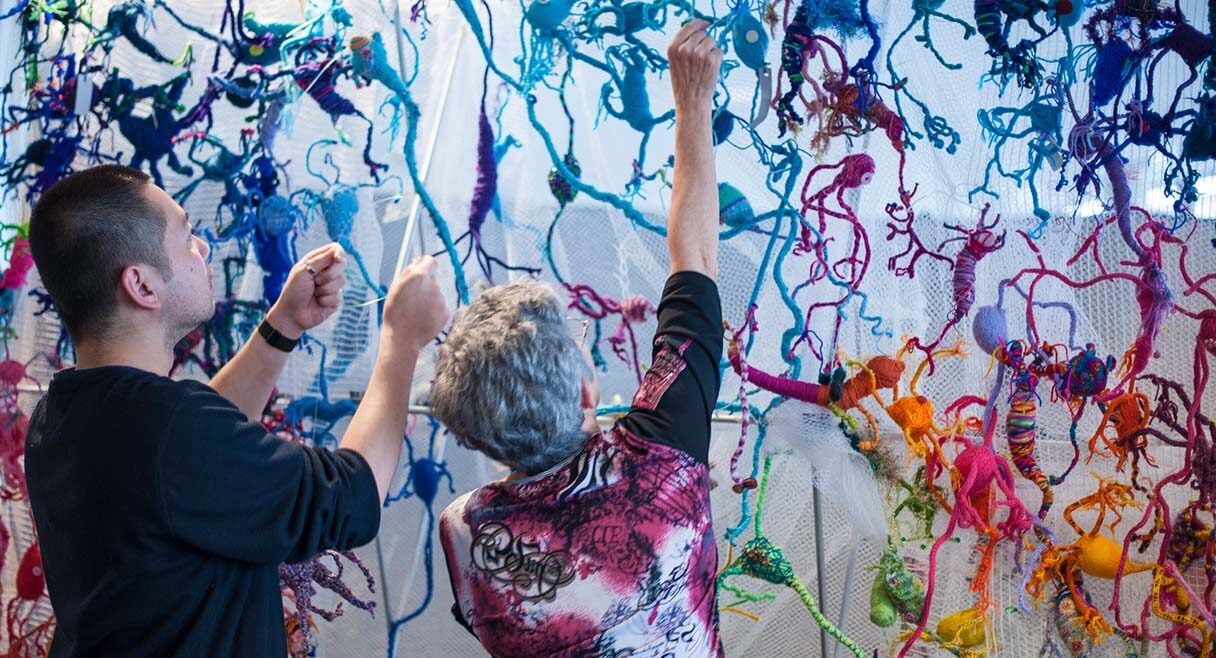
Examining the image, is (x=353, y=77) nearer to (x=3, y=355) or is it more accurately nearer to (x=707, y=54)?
(x=707, y=54)

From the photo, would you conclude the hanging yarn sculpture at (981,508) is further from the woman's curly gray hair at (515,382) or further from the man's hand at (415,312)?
the man's hand at (415,312)

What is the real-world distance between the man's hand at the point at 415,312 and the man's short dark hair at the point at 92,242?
0.23 metres

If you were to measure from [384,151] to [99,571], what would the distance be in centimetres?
90

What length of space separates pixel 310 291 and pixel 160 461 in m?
0.36

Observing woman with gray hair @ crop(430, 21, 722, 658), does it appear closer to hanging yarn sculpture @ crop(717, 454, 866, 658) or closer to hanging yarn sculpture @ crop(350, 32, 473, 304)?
hanging yarn sculpture @ crop(717, 454, 866, 658)

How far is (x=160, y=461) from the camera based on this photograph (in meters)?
0.86

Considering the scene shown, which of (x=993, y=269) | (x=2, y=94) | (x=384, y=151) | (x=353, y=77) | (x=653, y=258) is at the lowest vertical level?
(x=993, y=269)

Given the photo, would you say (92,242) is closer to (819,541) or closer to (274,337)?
(274,337)

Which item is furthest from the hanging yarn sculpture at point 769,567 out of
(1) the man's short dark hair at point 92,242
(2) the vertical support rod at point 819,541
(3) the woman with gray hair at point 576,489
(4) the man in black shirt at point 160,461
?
(1) the man's short dark hair at point 92,242

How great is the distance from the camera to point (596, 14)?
58.0 inches

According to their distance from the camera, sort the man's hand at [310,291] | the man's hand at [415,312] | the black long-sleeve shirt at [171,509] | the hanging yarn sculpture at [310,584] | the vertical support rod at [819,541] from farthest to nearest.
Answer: the hanging yarn sculpture at [310,584] < the vertical support rod at [819,541] < the man's hand at [310,291] < the man's hand at [415,312] < the black long-sleeve shirt at [171,509]

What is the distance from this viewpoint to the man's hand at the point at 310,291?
1174mm

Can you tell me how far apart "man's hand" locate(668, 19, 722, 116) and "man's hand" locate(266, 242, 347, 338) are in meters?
0.44

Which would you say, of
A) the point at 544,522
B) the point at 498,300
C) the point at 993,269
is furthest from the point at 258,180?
the point at 993,269
